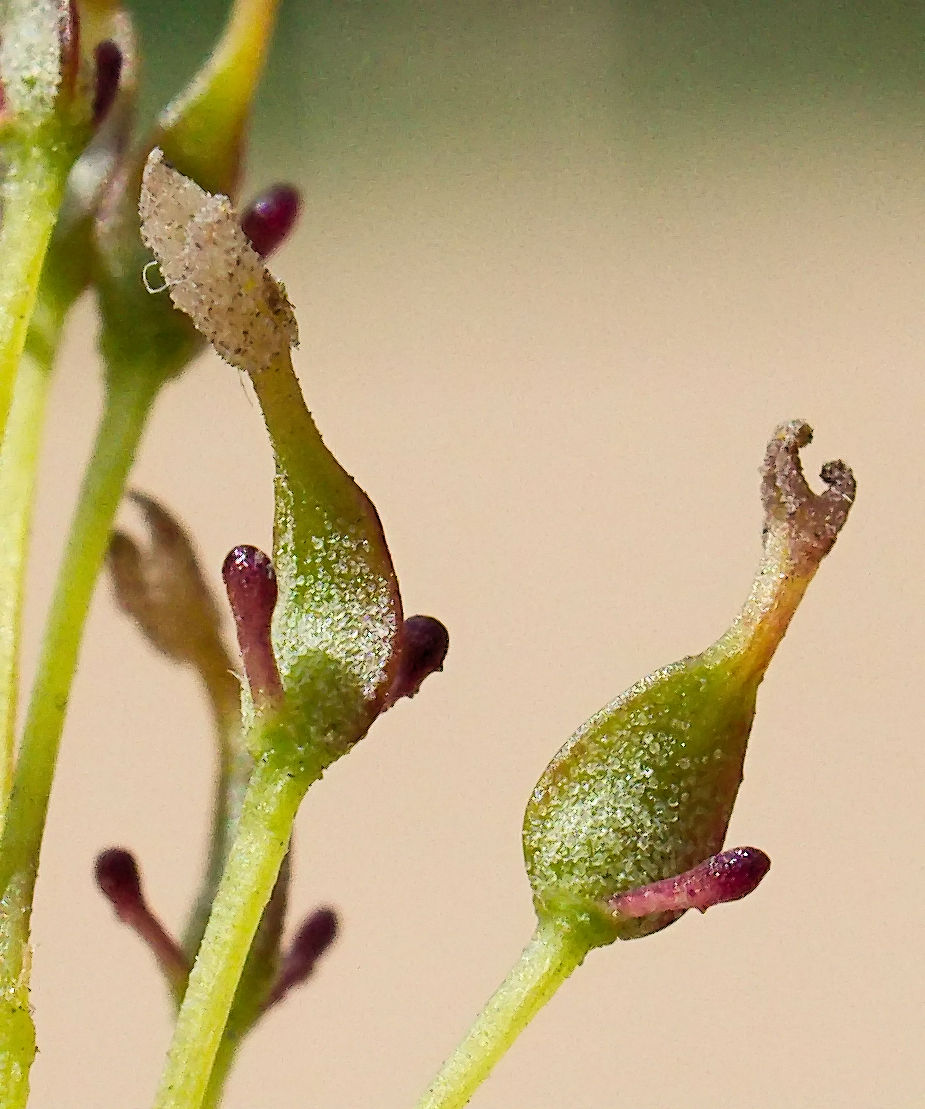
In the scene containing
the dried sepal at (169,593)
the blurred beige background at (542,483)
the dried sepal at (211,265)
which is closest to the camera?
the dried sepal at (211,265)

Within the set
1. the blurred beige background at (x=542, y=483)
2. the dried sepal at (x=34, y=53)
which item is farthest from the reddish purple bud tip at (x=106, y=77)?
the blurred beige background at (x=542, y=483)

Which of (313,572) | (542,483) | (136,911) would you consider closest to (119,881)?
(136,911)

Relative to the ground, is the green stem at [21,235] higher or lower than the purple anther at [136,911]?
higher

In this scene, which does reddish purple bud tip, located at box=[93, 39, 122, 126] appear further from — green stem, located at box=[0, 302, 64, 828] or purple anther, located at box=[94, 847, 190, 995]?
purple anther, located at box=[94, 847, 190, 995]

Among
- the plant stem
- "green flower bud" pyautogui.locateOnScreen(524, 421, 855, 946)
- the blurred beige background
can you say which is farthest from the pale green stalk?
the blurred beige background

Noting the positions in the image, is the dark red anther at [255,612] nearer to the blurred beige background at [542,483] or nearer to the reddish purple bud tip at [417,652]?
the reddish purple bud tip at [417,652]

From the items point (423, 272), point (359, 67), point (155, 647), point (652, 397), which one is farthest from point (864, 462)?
point (155, 647)
